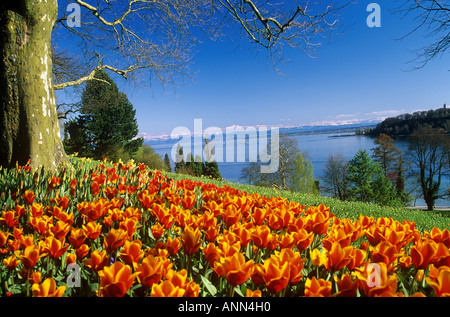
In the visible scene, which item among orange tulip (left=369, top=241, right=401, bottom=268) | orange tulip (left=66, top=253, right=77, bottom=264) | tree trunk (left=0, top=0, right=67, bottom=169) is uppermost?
tree trunk (left=0, top=0, right=67, bottom=169)

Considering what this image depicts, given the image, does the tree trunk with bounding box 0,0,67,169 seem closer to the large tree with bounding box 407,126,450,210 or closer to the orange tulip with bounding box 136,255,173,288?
the orange tulip with bounding box 136,255,173,288

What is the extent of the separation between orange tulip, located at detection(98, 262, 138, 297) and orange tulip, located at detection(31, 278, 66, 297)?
0.46 ft

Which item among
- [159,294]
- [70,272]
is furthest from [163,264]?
[70,272]

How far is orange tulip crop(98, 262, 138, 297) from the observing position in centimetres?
96

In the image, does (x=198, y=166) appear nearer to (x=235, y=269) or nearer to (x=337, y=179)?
(x=337, y=179)

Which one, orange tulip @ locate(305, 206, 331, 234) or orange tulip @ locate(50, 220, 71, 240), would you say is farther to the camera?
orange tulip @ locate(305, 206, 331, 234)

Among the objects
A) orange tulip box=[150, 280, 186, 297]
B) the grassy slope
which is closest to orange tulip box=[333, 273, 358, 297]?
orange tulip box=[150, 280, 186, 297]

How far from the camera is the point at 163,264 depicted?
1.10 m

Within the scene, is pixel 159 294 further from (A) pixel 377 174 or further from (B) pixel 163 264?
(A) pixel 377 174

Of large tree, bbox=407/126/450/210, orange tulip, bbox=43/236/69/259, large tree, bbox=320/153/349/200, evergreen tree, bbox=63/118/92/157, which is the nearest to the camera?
orange tulip, bbox=43/236/69/259

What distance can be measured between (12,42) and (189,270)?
6335 mm

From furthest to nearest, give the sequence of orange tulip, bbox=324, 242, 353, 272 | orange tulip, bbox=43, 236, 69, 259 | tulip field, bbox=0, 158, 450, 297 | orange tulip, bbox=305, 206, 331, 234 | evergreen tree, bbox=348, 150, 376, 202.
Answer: evergreen tree, bbox=348, 150, 376, 202 → orange tulip, bbox=305, 206, 331, 234 → orange tulip, bbox=43, 236, 69, 259 → orange tulip, bbox=324, 242, 353, 272 → tulip field, bbox=0, 158, 450, 297

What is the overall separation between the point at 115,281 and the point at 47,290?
0.83 ft
